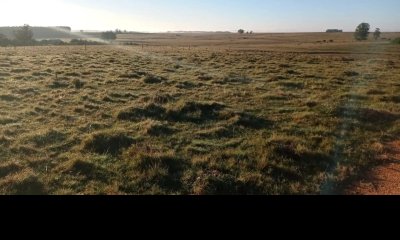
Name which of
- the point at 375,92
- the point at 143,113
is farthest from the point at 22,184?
the point at 375,92

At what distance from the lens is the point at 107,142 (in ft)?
37.3

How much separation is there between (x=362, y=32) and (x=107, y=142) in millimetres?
128607

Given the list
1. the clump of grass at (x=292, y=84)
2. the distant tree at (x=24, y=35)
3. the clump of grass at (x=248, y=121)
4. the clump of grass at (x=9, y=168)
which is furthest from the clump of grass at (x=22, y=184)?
the distant tree at (x=24, y=35)

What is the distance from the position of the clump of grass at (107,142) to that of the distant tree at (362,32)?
12667 centimetres

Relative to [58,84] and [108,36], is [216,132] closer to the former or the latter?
[58,84]

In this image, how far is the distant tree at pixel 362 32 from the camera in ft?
407

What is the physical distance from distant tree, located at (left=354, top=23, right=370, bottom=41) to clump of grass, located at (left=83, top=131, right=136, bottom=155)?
127 metres
